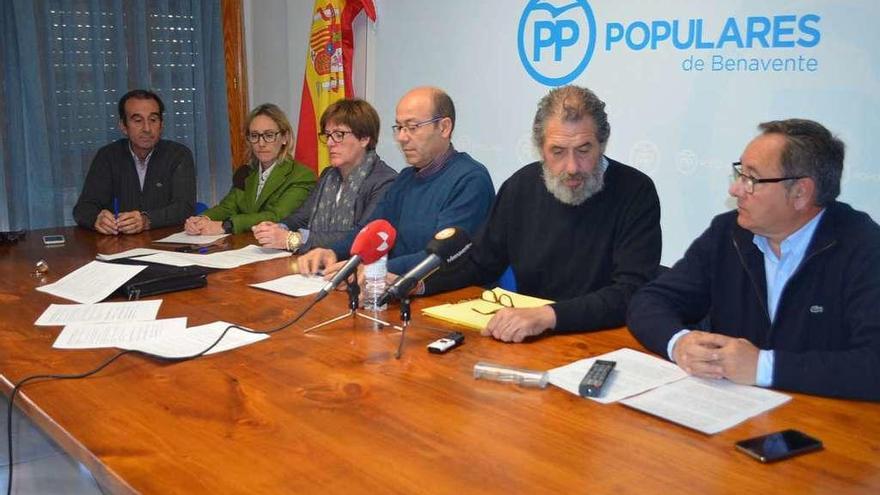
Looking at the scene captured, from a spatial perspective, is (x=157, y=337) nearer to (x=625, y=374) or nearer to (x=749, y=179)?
(x=625, y=374)

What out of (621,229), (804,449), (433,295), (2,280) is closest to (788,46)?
(621,229)

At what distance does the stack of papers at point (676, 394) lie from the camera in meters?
1.57

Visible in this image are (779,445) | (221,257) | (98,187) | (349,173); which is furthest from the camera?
(98,187)

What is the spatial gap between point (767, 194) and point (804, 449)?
752mm

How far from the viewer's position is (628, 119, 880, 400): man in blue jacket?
70.8 inches

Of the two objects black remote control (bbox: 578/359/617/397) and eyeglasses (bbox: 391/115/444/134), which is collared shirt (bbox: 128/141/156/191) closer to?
eyeglasses (bbox: 391/115/444/134)

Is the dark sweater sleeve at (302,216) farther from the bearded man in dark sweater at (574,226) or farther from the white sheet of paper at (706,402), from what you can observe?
the white sheet of paper at (706,402)

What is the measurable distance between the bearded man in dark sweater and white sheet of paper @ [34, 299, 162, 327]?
31.8 inches

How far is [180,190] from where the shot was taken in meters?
4.25

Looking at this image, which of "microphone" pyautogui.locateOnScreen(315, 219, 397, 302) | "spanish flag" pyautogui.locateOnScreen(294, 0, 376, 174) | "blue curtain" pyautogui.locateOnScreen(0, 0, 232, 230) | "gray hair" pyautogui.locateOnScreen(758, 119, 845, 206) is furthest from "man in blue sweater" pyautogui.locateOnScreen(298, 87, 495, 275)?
"blue curtain" pyautogui.locateOnScreen(0, 0, 232, 230)

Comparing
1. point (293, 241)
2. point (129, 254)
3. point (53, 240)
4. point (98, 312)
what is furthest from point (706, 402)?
point (53, 240)

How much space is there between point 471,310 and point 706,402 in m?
0.81

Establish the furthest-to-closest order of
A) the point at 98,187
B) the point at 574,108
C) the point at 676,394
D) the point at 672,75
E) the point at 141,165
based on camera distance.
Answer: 1. the point at 141,165
2. the point at 98,187
3. the point at 672,75
4. the point at 574,108
5. the point at 676,394

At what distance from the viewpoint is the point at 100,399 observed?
1706 millimetres
